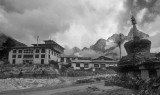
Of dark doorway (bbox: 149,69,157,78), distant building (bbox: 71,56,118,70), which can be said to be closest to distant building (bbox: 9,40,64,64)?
distant building (bbox: 71,56,118,70)

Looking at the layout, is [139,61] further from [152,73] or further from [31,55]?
[31,55]

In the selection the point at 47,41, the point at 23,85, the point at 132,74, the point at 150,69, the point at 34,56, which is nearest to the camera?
the point at 150,69

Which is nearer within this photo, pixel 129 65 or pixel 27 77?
pixel 129 65

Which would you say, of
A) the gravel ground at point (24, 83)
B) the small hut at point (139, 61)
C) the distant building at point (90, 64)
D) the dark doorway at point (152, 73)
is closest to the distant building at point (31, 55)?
the distant building at point (90, 64)

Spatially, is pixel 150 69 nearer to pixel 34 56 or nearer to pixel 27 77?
pixel 27 77

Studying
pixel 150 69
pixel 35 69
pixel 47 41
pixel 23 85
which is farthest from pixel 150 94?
pixel 47 41

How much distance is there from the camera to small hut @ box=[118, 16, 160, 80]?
1060cm

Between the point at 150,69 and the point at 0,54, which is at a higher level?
the point at 0,54

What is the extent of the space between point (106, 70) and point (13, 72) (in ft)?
105

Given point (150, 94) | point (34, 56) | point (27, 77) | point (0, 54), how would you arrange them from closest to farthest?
1. point (150, 94)
2. point (27, 77)
3. point (34, 56)
4. point (0, 54)

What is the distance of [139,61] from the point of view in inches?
455

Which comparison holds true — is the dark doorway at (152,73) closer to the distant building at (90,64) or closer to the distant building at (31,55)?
the distant building at (90,64)

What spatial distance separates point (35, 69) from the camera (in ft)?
159

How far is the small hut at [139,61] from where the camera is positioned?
34.8 feet
